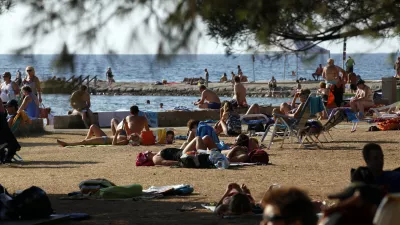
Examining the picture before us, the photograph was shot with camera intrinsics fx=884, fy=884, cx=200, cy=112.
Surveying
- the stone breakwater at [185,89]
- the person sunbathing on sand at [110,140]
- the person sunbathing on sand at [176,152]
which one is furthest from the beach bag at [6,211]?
the stone breakwater at [185,89]

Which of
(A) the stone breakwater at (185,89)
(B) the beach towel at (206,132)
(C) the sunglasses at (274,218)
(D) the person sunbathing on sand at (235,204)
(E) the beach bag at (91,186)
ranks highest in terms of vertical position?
(C) the sunglasses at (274,218)

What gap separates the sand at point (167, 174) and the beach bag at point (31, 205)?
1.37ft

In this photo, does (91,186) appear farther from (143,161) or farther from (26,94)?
(26,94)

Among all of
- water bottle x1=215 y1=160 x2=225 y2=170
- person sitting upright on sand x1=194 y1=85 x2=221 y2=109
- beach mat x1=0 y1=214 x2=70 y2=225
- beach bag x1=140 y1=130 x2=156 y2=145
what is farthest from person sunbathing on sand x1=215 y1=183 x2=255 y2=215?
person sitting upright on sand x1=194 y1=85 x2=221 y2=109

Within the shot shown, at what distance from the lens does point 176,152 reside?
13703 millimetres

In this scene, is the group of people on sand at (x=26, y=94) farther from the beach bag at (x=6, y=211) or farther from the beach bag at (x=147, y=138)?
the beach bag at (x=6, y=211)

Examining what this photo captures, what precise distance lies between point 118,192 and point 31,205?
209 cm

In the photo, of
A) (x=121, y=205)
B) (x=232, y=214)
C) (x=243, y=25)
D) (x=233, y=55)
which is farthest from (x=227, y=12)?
(x=121, y=205)

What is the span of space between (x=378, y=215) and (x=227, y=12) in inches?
110

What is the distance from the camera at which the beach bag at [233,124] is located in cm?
1947

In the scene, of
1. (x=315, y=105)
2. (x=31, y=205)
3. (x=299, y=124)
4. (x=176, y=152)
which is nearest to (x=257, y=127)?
(x=315, y=105)

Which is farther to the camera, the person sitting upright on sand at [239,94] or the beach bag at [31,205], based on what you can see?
the person sitting upright on sand at [239,94]

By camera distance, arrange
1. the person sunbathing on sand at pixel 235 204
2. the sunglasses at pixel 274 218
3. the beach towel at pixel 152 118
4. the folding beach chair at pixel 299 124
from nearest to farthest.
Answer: the sunglasses at pixel 274 218 < the person sunbathing on sand at pixel 235 204 < the folding beach chair at pixel 299 124 < the beach towel at pixel 152 118

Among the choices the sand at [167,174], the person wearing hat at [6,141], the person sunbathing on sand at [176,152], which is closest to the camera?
the sand at [167,174]
